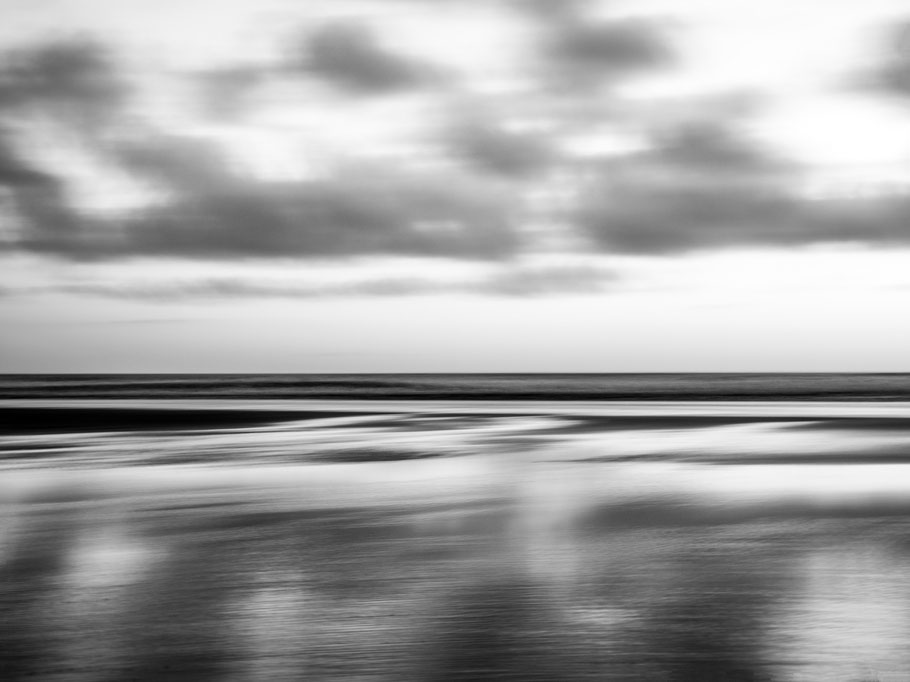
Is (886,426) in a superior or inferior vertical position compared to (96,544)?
inferior

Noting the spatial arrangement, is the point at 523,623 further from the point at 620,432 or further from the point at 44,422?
the point at 44,422

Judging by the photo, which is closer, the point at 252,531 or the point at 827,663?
the point at 827,663

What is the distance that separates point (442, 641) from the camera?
5691 millimetres

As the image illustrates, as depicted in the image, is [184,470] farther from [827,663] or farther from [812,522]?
[827,663]

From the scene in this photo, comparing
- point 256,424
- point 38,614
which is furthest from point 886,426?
point 38,614

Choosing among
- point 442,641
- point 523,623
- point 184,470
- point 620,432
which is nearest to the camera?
point 442,641

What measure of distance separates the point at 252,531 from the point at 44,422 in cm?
2114

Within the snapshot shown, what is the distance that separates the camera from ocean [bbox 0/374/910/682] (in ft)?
17.7

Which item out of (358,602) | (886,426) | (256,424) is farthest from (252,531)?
(886,426)

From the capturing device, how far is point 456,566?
7848 millimetres

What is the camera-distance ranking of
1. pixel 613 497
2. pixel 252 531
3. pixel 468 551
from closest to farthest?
pixel 468 551 → pixel 252 531 → pixel 613 497

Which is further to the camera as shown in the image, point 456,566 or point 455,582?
point 456,566

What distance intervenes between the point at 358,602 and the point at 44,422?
956 inches

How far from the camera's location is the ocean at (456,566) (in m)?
5.39
